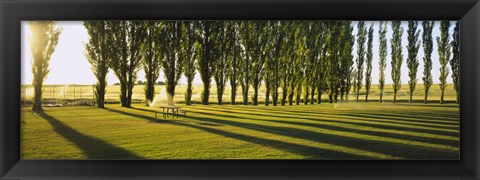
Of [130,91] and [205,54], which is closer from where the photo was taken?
[130,91]

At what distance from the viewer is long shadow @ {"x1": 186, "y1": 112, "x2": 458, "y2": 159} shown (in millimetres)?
5242

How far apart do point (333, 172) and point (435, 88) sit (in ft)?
15.2

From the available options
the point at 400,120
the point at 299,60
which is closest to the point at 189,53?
the point at 299,60

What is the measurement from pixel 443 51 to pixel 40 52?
299 inches

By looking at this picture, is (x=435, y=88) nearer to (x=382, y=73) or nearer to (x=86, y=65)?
(x=382, y=73)

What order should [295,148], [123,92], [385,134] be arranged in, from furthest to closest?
1. [123,92]
2. [385,134]
3. [295,148]

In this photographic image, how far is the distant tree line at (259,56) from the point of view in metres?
6.91

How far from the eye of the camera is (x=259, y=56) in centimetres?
751

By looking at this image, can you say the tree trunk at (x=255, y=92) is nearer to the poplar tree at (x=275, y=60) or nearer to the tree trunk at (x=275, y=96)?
the poplar tree at (x=275, y=60)

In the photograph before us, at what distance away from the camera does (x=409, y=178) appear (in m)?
3.93

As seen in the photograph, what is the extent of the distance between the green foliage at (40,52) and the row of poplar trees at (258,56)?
0.57 m

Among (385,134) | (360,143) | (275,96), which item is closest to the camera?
(360,143)

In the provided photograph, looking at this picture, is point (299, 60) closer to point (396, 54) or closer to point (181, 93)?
point (396, 54)
